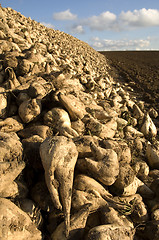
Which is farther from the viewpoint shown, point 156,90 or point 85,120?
point 156,90

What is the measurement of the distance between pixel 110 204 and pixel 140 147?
78.5 inches

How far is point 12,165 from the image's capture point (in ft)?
7.18

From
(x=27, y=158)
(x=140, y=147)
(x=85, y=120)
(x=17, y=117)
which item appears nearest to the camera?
(x=27, y=158)

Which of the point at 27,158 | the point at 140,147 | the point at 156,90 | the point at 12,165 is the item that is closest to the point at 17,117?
the point at 27,158

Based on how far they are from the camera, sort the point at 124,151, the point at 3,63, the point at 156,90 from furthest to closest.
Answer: the point at 156,90
the point at 3,63
the point at 124,151

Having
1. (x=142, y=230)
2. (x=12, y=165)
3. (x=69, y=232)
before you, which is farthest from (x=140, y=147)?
(x=12, y=165)

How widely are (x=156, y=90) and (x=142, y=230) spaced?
10268mm

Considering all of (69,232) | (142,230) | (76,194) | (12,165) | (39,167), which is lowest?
(142,230)

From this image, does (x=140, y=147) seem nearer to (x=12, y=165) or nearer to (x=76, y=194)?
(x=76, y=194)

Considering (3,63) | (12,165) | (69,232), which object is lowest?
(69,232)

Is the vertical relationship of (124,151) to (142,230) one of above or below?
above

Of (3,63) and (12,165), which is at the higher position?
(3,63)

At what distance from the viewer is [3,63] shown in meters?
4.41

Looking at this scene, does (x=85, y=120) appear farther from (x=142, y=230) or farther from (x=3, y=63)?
(x=3, y=63)
